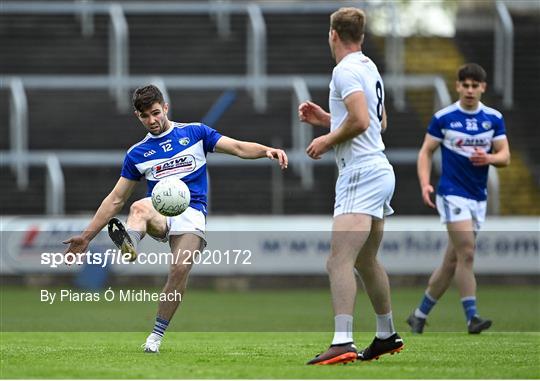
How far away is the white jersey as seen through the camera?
809 centimetres

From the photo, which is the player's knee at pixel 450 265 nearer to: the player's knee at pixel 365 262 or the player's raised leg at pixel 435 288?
the player's raised leg at pixel 435 288

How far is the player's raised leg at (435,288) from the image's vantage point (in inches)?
470

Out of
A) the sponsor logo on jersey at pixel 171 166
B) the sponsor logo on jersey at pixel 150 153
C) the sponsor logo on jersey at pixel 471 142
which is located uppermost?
the sponsor logo on jersey at pixel 150 153

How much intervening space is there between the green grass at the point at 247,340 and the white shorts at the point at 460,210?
1.05m

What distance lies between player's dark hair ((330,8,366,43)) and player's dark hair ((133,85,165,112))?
1.62m

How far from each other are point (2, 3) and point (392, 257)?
11.9 m

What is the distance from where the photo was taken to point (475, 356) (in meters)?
8.91

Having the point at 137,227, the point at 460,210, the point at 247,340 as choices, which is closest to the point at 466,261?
the point at 460,210

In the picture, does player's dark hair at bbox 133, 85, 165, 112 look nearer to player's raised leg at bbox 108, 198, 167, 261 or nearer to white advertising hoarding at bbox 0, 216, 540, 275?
player's raised leg at bbox 108, 198, 167, 261

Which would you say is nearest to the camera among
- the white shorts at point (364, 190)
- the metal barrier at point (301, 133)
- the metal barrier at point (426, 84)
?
the white shorts at point (364, 190)

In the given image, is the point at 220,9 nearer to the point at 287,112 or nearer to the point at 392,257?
the point at 287,112

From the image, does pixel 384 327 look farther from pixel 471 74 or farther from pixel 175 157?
pixel 471 74

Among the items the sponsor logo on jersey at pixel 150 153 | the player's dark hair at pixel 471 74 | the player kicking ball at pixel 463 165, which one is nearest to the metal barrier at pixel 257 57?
the player kicking ball at pixel 463 165

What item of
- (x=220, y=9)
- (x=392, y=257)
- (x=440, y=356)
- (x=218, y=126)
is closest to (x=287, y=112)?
(x=218, y=126)
